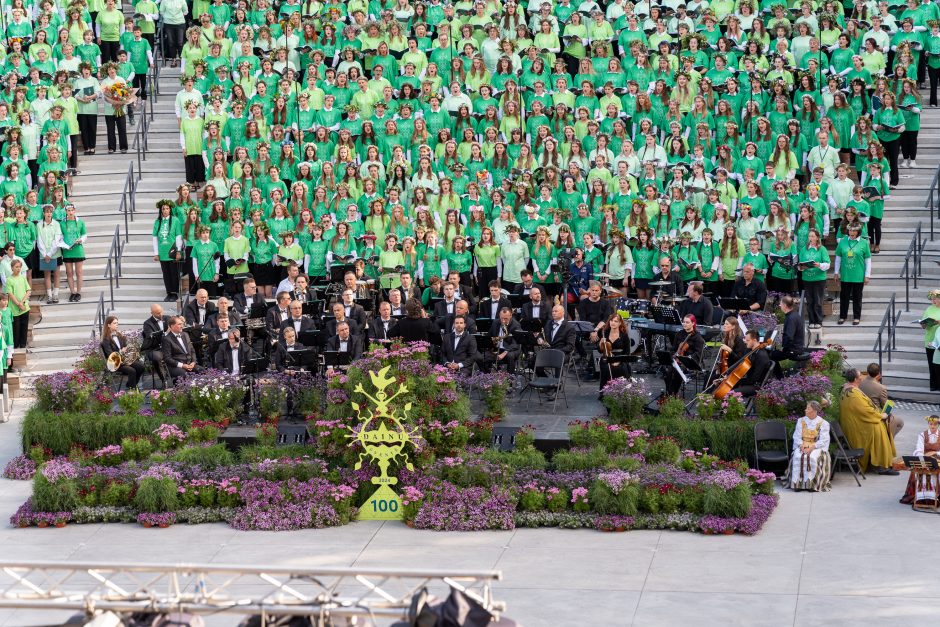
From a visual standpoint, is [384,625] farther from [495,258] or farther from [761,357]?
[495,258]

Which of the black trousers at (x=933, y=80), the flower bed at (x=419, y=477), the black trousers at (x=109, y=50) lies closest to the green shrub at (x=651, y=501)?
the flower bed at (x=419, y=477)

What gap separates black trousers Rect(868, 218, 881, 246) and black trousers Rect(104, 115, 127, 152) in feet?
46.0

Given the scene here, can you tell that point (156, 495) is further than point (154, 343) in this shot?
No

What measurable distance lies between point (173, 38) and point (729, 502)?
19167 mm

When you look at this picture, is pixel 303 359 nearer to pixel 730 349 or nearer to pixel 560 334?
pixel 560 334

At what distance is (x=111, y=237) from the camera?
33812 mm

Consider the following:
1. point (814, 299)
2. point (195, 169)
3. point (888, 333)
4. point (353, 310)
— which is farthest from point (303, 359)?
point (888, 333)

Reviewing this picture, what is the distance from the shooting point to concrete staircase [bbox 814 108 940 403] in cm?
2903

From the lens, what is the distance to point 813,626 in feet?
64.8

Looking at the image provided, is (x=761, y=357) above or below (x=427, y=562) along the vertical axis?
above

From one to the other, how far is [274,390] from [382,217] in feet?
19.0

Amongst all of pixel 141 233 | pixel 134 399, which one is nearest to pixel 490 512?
pixel 134 399

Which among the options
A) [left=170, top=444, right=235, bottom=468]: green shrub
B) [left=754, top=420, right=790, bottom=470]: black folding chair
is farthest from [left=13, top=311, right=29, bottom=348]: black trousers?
[left=754, top=420, right=790, bottom=470]: black folding chair

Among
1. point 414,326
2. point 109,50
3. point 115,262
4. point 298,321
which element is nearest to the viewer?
point 414,326
